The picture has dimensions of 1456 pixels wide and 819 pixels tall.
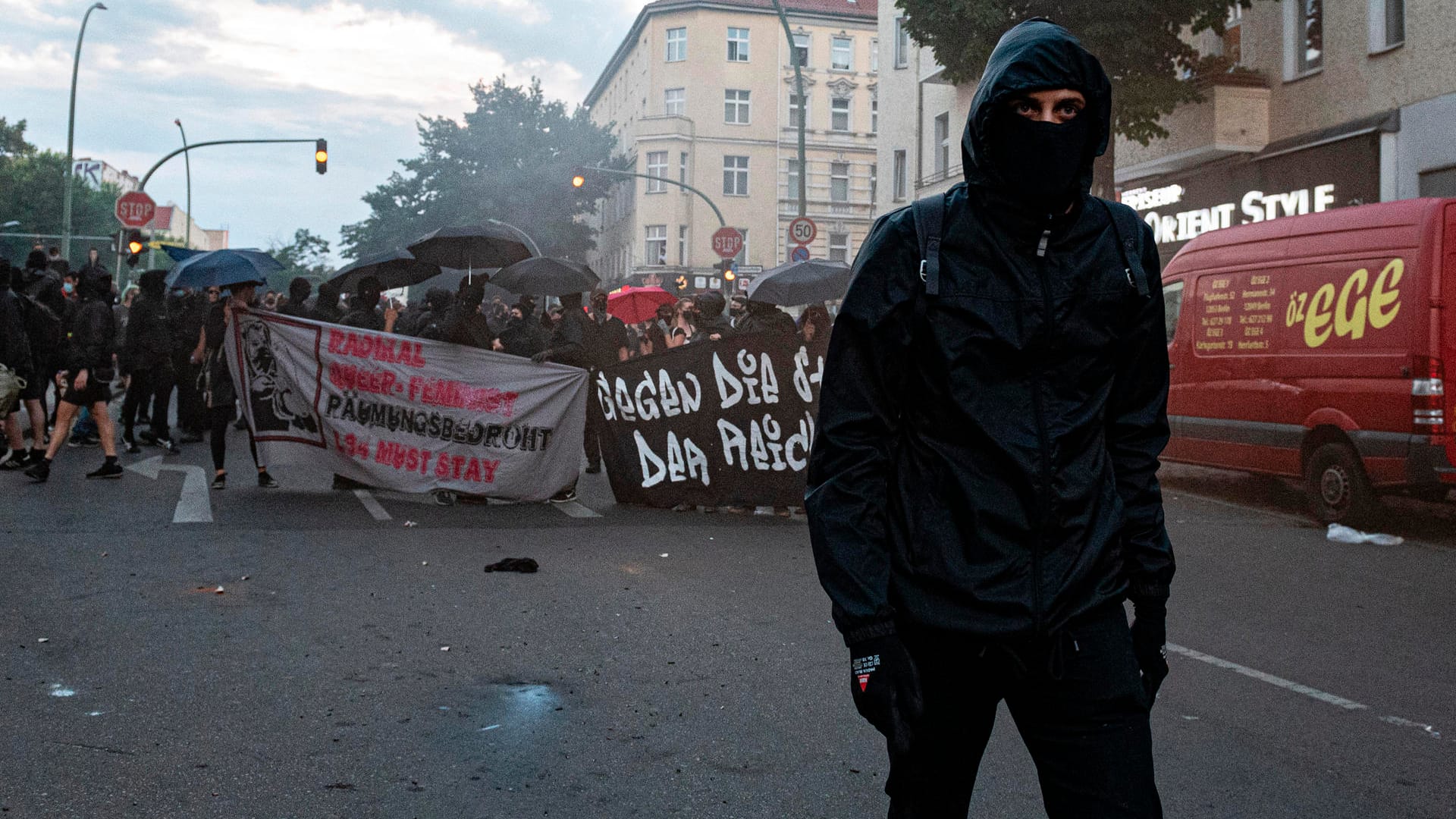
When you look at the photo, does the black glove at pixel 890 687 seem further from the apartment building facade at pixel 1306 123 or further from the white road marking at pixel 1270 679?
the apartment building facade at pixel 1306 123

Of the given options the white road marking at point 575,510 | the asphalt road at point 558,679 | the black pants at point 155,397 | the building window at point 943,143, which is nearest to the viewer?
the asphalt road at point 558,679

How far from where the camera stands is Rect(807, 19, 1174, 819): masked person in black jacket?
2.29 m

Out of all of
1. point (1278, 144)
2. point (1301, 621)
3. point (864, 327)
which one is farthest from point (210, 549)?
point (1278, 144)

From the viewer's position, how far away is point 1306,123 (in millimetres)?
20656

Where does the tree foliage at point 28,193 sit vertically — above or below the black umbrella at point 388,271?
above

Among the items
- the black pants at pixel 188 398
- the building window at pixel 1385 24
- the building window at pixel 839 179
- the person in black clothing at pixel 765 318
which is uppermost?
the building window at pixel 839 179

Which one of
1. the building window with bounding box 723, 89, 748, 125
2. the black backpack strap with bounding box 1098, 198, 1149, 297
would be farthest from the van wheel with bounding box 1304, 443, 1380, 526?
the building window with bounding box 723, 89, 748, 125

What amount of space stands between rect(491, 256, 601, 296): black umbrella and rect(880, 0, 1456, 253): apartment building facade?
421 inches

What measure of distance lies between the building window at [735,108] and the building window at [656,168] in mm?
3855

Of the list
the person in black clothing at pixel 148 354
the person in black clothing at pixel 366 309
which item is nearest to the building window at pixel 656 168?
the person in black clothing at pixel 148 354

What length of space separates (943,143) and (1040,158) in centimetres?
3312

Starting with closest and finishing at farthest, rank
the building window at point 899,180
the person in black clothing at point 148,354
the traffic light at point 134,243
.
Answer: the person in black clothing at point 148,354, the traffic light at point 134,243, the building window at point 899,180

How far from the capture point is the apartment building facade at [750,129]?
69.2 metres

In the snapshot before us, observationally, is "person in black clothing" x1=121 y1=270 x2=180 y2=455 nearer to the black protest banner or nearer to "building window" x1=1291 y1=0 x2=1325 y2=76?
the black protest banner
